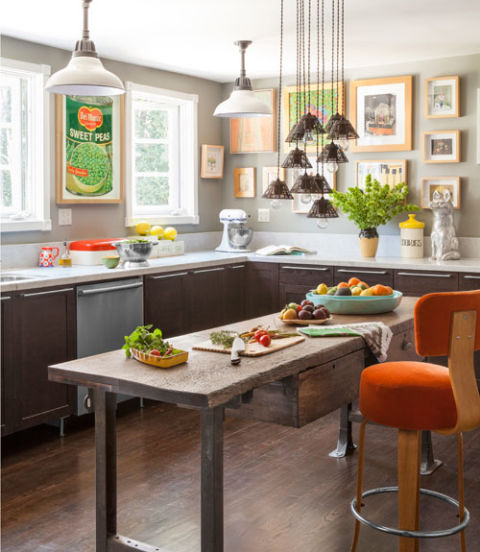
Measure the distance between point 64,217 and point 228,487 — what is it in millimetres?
2520

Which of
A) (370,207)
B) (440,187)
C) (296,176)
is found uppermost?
(296,176)

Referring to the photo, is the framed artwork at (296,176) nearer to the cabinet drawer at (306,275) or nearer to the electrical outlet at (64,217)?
the cabinet drawer at (306,275)

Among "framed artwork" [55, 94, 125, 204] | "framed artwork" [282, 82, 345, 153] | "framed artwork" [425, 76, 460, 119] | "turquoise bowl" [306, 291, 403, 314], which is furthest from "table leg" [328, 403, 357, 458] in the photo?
"framed artwork" [282, 82, 345, 153]

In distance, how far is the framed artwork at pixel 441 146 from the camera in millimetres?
5672

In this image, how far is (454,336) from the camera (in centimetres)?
260

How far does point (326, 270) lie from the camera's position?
221 inches

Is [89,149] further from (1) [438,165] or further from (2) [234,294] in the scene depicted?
(1) [438,165]

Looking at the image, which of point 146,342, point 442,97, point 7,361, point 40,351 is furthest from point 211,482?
point 442,97

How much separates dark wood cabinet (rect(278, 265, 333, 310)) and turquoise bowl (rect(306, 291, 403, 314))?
6.44 feet

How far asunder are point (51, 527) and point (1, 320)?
1.29m

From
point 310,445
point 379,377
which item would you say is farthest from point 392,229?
point 379,377

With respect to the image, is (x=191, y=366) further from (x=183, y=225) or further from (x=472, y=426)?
(x=183, y=225)

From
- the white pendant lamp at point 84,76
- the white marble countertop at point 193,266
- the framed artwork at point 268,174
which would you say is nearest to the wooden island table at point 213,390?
the white pendant lamp at point 84,76

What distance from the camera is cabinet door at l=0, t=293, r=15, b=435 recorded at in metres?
4.00
